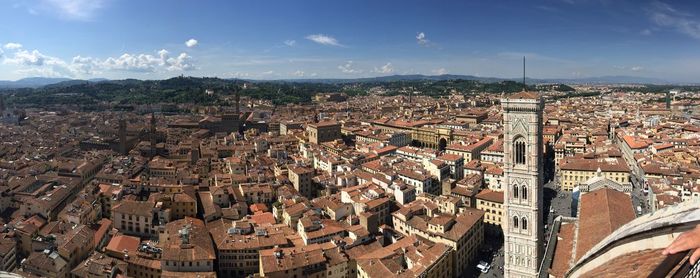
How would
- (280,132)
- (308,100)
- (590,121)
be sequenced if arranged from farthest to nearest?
(308,100), (590,121), (280,132)

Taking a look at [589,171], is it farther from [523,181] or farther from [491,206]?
[523,181]

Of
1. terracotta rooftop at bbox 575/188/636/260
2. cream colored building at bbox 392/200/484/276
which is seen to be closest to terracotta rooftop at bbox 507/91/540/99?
terracotta rooftop at bbox 575/188/636/260

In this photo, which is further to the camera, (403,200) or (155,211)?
(403,200)

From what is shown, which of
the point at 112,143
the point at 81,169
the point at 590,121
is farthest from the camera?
the point at 590,121

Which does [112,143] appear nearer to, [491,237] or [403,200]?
[403,200]

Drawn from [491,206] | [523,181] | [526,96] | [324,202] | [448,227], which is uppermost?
[526,96]

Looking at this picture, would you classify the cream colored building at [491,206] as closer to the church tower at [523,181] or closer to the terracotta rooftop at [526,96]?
the church tower at [523,181]

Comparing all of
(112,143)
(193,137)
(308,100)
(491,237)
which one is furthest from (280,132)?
(308,100)

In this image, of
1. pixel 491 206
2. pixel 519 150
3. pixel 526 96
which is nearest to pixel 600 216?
pixel 519 150
